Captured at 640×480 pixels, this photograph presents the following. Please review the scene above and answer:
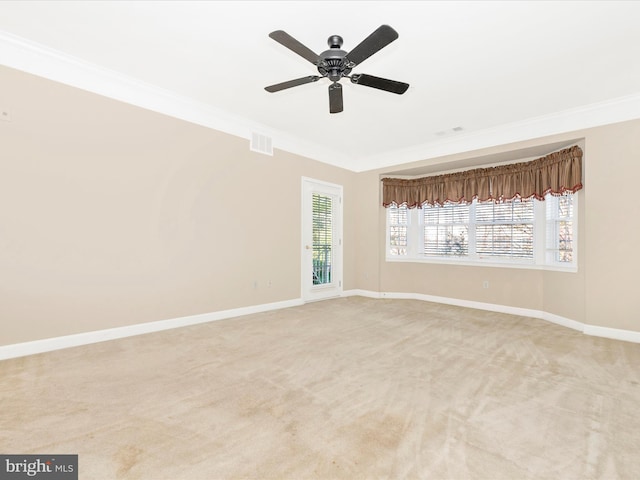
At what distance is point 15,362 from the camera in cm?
274

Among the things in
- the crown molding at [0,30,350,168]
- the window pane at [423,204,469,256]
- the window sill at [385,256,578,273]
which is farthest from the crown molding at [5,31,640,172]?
the window sill at [385,256,578,273]

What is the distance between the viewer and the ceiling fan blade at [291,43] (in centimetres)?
207

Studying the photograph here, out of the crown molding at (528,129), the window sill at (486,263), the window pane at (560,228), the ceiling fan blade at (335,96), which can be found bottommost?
the window sill at (486,263)

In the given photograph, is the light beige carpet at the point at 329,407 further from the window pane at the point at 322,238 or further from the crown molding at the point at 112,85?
the crown molding at the point at 112,85

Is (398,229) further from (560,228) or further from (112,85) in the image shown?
(112,85)

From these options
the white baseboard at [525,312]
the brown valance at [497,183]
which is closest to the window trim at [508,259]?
the brown valance at [497,183]

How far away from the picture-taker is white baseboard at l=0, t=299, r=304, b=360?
2885 mm

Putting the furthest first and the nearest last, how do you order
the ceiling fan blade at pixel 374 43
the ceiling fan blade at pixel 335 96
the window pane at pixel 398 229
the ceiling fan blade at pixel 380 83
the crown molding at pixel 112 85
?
the window pane at pixel 398 229 < the crown molding at pixel 112 85 < the ceiling fan blade at pixel 335 96 < the ceiling fan blade at pixel 380 83 < the ceiling fan blade at pixel 374 43

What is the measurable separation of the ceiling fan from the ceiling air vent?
1.94m

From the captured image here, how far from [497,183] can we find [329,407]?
4.65m

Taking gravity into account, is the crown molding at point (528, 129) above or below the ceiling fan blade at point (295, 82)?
above

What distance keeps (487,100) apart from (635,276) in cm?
266

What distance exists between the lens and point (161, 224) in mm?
3770

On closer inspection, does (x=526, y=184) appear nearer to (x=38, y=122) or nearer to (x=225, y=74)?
(x=225, y=74)
